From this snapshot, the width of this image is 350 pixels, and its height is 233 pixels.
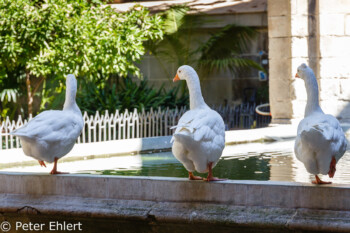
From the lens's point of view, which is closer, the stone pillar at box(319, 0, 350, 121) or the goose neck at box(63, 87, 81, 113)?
the goose neck at box(63, 87, 81, 113)

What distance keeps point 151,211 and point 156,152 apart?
17.2 ft

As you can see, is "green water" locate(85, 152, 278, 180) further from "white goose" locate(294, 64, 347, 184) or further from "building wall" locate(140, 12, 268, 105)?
"building wall" locate(140, 12, 268, 105)

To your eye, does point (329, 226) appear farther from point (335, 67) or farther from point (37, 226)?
point (335, 67)

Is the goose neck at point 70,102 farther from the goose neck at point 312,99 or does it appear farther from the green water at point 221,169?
the goose neck at point 312,99

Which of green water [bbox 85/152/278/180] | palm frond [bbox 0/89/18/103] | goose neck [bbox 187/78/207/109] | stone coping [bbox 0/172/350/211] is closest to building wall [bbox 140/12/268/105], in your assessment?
palm frond [bbox 0/89/18/103]

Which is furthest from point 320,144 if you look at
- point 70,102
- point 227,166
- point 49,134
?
point 227,166

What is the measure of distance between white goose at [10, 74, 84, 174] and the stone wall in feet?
27.0

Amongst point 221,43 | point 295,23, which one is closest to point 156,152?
point 295,23

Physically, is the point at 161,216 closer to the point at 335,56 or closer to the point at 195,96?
the point at 195,96

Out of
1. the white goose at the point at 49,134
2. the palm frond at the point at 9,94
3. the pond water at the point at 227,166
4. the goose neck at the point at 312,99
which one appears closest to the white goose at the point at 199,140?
the goose neck at the point at 312,99

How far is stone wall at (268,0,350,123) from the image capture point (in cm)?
1323

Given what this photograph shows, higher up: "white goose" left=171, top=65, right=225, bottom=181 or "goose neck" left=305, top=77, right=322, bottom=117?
"goose neck" left=305, top=77, right=322, bottom=117

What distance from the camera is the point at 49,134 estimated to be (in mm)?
5422

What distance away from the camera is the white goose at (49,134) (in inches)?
211
